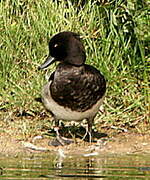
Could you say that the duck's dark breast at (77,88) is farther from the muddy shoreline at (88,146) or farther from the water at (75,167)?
the water at (75,167)

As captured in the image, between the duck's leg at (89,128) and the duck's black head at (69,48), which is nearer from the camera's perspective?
the duck's black head at (69,48)

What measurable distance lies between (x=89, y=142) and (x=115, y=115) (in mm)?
894

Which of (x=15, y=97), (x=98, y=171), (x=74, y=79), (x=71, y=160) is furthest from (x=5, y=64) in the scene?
(x=98, y=171)

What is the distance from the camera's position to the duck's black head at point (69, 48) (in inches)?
281

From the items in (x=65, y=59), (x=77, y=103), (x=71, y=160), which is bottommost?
(x=71, y=160)

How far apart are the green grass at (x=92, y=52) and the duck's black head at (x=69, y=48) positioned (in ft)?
3.70

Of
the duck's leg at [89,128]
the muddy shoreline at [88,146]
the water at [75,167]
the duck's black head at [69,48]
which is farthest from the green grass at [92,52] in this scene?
the water at [75,167]

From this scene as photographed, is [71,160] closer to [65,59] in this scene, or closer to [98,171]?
[98,171]

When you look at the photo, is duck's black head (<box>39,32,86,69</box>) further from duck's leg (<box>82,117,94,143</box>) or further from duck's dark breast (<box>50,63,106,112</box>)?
duck's leg (<box>82,117,94,143</box>)

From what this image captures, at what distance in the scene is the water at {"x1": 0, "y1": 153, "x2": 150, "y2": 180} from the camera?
5.32 metres

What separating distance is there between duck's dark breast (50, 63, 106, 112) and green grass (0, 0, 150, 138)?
1.02 metres

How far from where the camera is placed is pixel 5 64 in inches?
351

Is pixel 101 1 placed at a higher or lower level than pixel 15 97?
higher

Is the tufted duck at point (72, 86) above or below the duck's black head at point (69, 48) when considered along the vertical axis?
below
